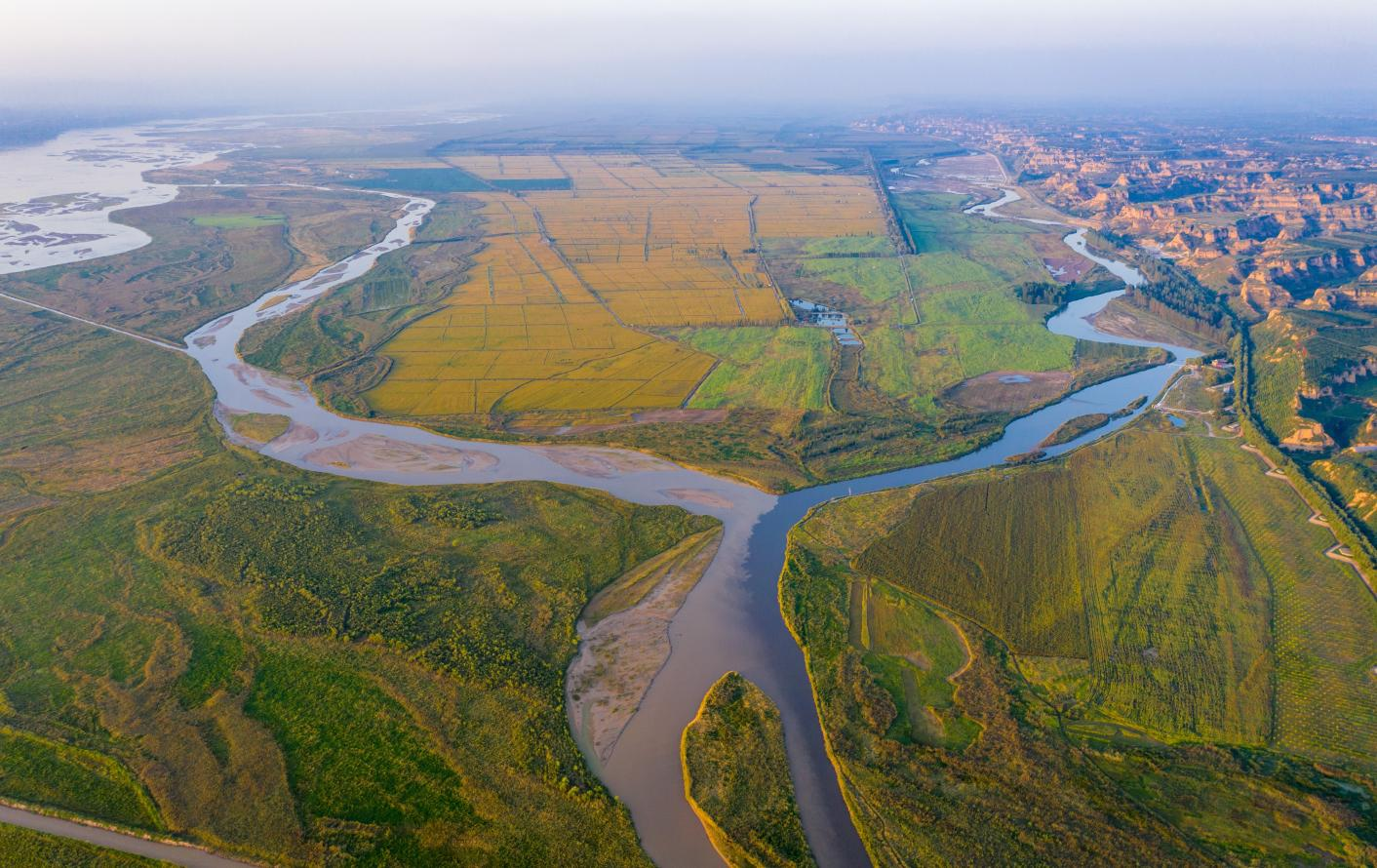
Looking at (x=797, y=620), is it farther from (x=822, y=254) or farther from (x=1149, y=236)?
(x=1149, y=236)

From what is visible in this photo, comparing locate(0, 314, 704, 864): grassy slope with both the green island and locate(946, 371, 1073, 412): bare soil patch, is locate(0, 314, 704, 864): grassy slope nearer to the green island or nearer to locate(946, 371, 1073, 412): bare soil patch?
the green island

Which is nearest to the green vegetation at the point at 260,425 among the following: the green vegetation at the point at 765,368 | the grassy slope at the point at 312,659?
the grassy slope at the point at 312,659

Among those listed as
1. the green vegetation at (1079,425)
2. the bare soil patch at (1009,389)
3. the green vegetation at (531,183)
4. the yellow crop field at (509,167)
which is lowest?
the green vegetation at (1079,425)

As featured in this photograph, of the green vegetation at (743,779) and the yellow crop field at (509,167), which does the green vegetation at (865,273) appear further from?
the yellow crop field at (509,167)

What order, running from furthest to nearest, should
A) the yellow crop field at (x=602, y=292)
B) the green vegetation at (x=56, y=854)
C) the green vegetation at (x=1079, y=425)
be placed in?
1. the yellow crop field at (x=602, y=292)
2. the green vegetation at (x=1079, y=425)
3. the green vegetation at (x=56, y=854)

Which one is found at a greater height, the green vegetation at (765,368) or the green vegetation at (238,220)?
the green vegetation at (238,220)

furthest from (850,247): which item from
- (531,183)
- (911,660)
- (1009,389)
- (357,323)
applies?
(911,660)

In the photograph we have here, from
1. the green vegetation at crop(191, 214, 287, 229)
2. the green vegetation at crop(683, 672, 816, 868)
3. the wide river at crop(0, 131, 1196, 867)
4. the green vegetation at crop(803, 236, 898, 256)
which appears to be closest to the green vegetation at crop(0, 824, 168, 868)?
the wide river at crop(0, 131, 1196, 867)
